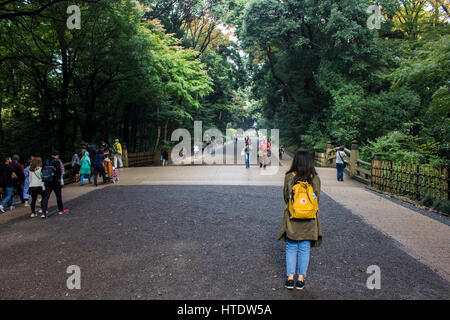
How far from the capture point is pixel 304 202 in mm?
3689

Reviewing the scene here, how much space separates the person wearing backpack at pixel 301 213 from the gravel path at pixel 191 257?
37 cm

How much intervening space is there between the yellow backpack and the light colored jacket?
21.9ft

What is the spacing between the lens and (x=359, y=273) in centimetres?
427

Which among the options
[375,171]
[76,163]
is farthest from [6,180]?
[375,171]

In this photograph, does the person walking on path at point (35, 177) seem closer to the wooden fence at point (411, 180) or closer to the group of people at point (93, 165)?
the group of people at point (93, 165)

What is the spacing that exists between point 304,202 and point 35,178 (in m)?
6.86

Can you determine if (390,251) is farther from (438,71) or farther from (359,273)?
(438,71)

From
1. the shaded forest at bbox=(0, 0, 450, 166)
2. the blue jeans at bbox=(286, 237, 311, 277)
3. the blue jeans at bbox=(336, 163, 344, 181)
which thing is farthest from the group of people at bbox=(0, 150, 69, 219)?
the blue jeans at bbox=(336, 163, 344, 181)

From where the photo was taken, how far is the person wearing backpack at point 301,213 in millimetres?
3697

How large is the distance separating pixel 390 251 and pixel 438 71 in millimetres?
8149

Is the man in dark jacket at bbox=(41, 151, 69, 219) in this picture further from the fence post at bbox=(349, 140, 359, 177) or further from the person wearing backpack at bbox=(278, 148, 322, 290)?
the fence post at bbox=(349, 140, 359, 177)

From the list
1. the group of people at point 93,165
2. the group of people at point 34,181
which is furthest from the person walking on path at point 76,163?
the group of people at point 34,181

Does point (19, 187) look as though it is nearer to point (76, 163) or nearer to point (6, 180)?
point (6, 180)
